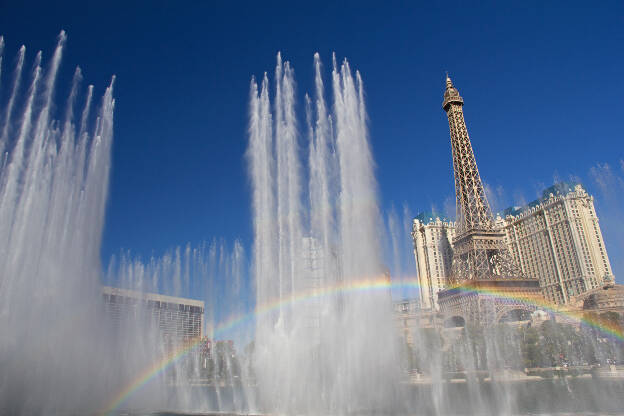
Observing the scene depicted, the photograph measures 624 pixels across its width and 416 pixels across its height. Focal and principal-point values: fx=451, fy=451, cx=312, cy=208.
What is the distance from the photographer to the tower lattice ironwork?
295ft

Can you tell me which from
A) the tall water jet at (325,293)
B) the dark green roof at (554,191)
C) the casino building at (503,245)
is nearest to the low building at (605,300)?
the casino building at (503,245)

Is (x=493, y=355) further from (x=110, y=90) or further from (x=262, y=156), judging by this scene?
(x=110, y=90)

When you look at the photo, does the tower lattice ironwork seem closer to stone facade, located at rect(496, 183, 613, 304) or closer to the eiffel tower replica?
the eiffel tower replica

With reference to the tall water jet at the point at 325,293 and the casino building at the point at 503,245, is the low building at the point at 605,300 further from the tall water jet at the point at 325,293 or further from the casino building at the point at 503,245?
the tall water jet at the point at 325,293

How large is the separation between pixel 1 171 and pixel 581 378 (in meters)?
48.9

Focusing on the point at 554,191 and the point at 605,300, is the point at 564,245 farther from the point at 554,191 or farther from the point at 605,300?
the point at 605,300

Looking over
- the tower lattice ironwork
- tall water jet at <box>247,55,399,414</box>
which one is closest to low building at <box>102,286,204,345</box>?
tall water jet at <box>247,55,399,414</box>

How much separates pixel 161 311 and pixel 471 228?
62192 millimetres

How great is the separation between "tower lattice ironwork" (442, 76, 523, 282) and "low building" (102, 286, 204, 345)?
174 feet

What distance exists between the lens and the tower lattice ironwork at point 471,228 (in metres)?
90.0

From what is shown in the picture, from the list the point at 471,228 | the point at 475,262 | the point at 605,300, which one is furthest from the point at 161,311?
the point at 605,300

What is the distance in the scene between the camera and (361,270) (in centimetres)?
2167

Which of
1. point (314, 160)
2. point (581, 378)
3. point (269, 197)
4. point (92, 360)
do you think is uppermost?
point (314, 160)

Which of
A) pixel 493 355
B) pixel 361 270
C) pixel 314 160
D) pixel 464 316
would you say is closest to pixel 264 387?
pixel 361 270
